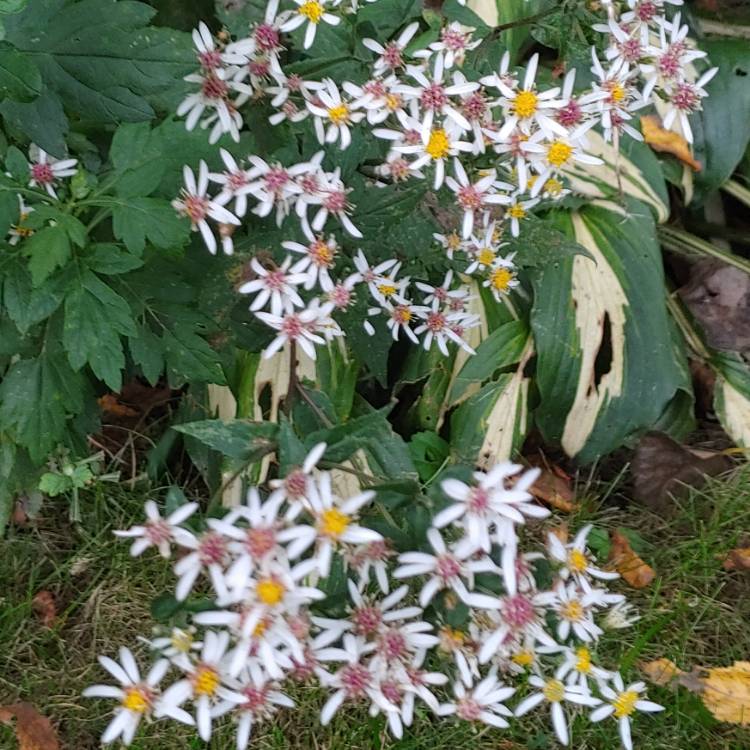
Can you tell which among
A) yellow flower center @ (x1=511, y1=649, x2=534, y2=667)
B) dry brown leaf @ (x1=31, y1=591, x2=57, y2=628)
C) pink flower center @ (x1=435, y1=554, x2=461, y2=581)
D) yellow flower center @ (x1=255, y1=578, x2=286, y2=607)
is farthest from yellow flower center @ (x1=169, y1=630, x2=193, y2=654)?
dry brown leaf @ (x1=31, y1=591, x2=57, y2=628)

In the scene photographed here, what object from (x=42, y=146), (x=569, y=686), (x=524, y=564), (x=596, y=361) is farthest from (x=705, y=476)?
(x=42, y=146)

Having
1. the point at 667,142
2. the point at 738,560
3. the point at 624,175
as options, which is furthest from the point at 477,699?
the point at 667,142

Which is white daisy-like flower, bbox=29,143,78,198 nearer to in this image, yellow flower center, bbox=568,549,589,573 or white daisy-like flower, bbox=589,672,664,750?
yellow flower center, bbox=568,549,589,573

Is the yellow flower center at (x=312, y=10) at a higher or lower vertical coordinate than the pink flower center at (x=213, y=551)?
higher

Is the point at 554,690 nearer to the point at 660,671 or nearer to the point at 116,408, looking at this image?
the point at 660,671

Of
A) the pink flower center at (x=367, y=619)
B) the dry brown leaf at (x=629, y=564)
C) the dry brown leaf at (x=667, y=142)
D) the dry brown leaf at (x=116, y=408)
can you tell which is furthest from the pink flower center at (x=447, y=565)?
the dry brown leaf at (x=667, y=142)

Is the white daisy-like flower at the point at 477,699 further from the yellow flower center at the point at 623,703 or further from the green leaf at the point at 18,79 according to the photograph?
the green leaf at the point at 18,79

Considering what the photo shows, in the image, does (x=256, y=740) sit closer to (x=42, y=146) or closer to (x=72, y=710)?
(x=72, y=710)
